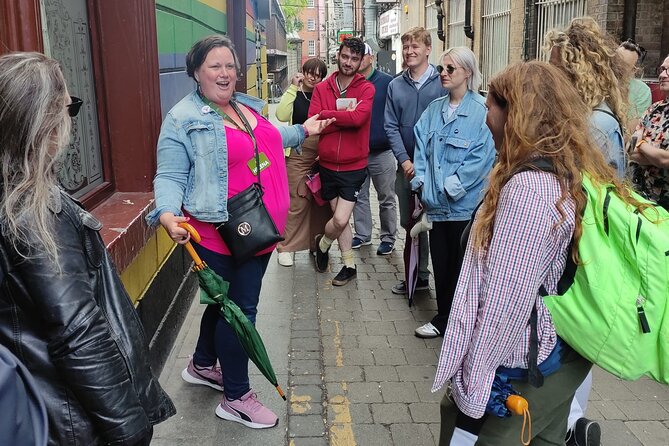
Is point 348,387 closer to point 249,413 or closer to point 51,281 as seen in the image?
point 249,413

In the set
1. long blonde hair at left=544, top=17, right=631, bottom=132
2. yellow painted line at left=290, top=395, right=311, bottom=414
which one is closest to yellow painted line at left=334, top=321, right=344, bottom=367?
yellow painted line at left=290, top=395, right=311, bottom=414

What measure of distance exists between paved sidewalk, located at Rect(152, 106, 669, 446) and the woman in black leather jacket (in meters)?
1.62

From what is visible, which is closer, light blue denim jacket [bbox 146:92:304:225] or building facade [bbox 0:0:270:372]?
light blue denim jacket [bbox 146:92:304:225]

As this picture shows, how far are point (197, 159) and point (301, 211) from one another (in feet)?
9.63

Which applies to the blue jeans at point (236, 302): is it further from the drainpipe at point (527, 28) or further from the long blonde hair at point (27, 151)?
the drainpipe at point (527, 28)

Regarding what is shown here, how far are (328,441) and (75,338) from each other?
188cm

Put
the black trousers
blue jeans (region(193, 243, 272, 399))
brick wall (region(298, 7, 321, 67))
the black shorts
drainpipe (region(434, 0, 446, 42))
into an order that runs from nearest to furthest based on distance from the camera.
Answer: blue jeans (region(193, 243, 272, 399)), the black trousers, the black shorts, drainpipe (region(434, 0, 446, 42)), brick wall (region(298, 7, 321, 67))

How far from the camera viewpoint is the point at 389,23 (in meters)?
29.0

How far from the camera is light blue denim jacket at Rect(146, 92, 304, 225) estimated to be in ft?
10.1

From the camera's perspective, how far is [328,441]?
3.26 meters

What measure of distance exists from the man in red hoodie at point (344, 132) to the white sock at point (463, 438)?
3.31 m

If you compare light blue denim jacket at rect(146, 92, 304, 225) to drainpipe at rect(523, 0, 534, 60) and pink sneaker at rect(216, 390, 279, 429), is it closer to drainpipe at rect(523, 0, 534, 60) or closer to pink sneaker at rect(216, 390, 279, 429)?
pink sneaker at rect(216, 390, 279, 429)

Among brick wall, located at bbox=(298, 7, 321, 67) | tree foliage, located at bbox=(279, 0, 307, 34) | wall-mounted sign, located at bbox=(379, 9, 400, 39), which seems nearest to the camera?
wall-mounted sign, located at bbox=(379, 9, 400, 39)

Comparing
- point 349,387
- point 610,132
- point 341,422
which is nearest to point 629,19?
point 610,132
